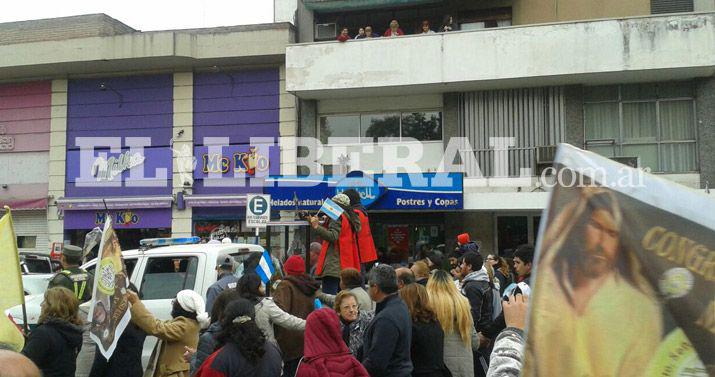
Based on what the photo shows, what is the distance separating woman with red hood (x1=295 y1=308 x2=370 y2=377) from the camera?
13.9ft

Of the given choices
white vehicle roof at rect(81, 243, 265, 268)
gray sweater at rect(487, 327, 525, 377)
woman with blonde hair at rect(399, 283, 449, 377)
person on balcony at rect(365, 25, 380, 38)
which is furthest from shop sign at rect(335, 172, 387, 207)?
gray sweater at rect(487, 327, 525, 377)

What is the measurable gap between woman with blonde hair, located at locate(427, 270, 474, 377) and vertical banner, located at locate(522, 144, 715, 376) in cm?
366

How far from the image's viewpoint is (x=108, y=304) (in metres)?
5.16

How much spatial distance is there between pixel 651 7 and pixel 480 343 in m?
15.2

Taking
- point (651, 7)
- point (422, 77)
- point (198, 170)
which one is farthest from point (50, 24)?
point (651, 7)

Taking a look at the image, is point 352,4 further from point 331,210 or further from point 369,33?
point 331,210

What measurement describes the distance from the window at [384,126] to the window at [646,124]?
4353 mm

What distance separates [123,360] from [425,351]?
99.9 inches

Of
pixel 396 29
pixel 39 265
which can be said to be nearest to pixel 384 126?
pixel 396 29

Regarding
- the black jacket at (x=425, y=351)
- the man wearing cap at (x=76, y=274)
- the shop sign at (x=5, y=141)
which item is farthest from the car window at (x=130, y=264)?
the shop sign at (x=5, y=141)

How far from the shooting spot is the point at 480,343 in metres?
6.24

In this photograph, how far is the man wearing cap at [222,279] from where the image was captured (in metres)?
7.08

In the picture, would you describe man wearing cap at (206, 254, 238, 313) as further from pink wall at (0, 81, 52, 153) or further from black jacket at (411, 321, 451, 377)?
pink wall at (0, 81, 52, 153)

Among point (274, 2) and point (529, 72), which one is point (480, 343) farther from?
point (274, 2)
